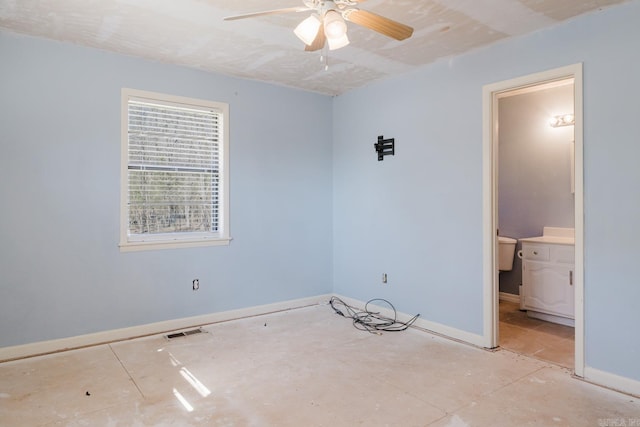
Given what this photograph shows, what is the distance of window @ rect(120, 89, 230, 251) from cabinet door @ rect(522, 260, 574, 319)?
11.0 ft

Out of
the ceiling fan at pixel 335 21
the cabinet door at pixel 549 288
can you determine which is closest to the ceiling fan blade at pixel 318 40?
the ceiling fan at pixel 335 21

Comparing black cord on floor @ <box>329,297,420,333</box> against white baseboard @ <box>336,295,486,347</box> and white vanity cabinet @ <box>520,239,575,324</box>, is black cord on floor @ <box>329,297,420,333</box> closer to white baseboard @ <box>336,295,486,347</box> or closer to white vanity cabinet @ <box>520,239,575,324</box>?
white baseboard @ <box>336,295,486,347</box>

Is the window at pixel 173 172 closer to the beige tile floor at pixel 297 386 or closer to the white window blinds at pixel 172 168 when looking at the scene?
the white window blinds at pixel 172 168

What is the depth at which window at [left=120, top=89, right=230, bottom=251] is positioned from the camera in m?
3.71

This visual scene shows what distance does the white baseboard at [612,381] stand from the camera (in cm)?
258

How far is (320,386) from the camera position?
8.93 feet

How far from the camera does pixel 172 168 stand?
13.0ft

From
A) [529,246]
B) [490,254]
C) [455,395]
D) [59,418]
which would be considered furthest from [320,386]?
[529,246]

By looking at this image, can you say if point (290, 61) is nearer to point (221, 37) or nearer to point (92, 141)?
point (221, 37)

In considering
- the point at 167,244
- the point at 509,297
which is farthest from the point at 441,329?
the point at 167,244

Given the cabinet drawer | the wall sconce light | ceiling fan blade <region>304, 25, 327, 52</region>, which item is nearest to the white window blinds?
ceiling fan blade <region>304, 25, 327, 52</region>

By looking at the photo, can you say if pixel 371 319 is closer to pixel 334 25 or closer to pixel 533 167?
pixel 533 167

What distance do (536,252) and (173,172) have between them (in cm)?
391

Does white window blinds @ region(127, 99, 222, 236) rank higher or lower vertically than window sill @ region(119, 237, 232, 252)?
higher
